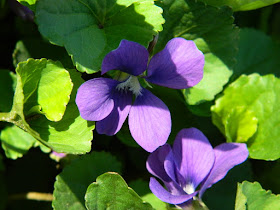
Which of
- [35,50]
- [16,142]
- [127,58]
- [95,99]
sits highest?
[127,58]

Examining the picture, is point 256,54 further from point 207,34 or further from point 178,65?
point 178,65

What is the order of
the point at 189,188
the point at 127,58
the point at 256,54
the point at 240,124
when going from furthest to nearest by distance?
1. the point at 256,54
2. the point at 240,124
3. the point at 189,188
4. the point at 127,58

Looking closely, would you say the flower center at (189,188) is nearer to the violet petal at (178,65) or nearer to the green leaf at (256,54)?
the violet petal at (178,65)

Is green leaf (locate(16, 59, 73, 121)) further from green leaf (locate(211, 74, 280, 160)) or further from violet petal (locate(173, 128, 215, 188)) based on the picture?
green leaf (locate(211, 74, 280, 160))

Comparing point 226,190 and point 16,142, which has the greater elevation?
point 16,142

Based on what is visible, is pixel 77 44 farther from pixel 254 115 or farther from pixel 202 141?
pixel 254 115

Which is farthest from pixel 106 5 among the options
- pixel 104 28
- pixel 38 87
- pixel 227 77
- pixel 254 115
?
pixel 254 115

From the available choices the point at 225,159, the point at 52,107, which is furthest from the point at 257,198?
the point at 52,107

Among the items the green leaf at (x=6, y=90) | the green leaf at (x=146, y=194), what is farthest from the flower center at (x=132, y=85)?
the green leaf at (x=6, y=90)
